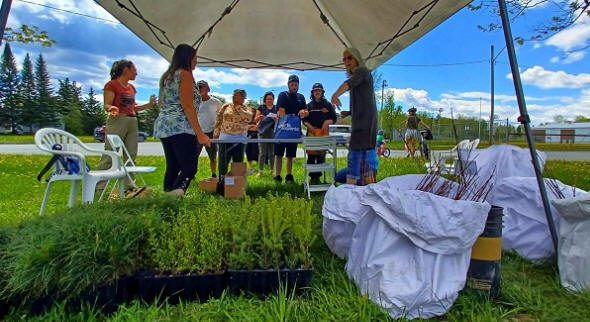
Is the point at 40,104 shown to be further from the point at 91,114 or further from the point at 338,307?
the point at 338,307

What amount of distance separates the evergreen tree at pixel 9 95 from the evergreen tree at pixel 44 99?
8.18ft

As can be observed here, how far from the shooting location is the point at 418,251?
1799 millimetres

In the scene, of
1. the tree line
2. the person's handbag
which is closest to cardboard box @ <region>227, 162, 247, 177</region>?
the person's handbag

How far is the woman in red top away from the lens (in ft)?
13.2

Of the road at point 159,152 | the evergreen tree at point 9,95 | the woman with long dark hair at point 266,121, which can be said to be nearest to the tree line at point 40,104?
the evergreen tree at point 9,95

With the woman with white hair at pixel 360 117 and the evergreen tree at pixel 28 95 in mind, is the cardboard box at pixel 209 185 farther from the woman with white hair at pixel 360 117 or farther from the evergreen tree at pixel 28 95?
the evergreen tree at pixel 28 95

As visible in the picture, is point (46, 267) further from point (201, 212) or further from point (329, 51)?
point (329, 51)

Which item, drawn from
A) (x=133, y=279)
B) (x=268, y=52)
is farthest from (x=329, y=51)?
(x=133, y=279)

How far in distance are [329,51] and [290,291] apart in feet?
14.8

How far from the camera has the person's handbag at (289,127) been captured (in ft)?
17.1

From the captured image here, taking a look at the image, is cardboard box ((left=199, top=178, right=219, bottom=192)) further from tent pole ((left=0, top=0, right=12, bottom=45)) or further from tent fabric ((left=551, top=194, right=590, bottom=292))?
tent fabric ((left=551, top=194, right=590, bottom=292))

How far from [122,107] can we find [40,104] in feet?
191

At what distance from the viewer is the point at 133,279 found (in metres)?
1.83

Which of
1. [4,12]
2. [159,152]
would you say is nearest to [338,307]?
[4,12]
